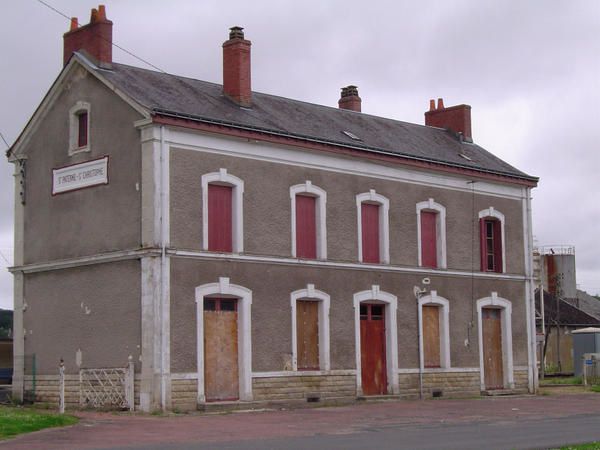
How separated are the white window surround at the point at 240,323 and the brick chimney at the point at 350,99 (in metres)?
11.9

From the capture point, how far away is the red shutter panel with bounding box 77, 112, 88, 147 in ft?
91.9

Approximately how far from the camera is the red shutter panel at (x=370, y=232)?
30578 millimetres

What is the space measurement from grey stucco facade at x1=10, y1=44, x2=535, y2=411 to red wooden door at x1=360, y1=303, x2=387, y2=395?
0.88 ft

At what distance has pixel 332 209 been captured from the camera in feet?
96.7

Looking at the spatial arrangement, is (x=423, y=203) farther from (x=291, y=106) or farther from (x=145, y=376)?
(x=145, y=376)

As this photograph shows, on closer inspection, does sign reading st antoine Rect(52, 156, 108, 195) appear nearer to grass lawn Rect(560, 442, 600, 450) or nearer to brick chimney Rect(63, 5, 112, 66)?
brick chimney Rect(63, 5, 112, 66)

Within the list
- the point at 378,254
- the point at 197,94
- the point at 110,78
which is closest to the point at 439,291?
the point at 378,254

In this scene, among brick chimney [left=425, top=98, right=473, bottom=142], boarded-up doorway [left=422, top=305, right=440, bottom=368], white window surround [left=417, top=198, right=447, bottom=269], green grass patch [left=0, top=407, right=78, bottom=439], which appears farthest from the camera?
brick chimney [left=425, top=98, right=473, bottom=142]

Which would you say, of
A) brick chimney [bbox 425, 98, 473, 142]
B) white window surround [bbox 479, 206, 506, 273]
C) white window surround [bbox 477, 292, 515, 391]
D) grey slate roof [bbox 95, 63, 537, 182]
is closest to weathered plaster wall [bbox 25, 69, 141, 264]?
grey slate roof [bbox 95, 63, 537, 182]

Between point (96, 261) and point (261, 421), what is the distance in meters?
7.06

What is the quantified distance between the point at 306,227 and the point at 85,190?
6068 mm

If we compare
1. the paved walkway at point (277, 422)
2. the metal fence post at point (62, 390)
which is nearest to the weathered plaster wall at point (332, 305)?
the paved walkway at point (277, 422)

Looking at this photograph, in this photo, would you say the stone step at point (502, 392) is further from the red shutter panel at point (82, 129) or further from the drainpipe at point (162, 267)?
the red shutter panel at point (82, 129)

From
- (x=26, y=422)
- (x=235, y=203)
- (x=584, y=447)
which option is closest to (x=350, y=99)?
(x=235, y=203)
